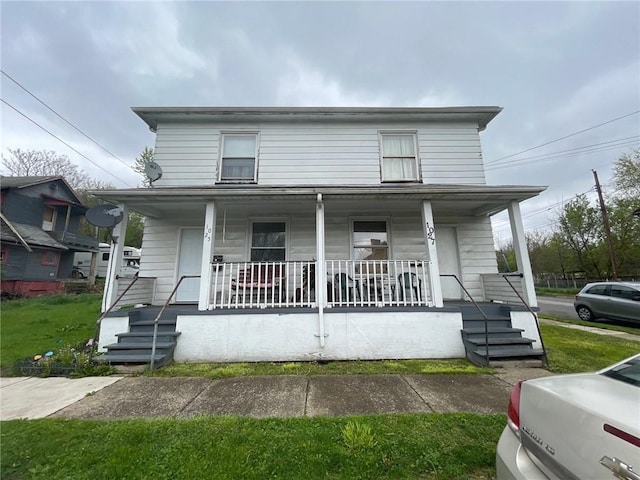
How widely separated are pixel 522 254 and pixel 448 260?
5.50ft

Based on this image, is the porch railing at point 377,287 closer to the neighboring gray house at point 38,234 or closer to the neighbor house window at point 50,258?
the neighboring gray house at point 38,234

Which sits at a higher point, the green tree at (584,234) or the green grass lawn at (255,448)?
the green tree at (584,234)

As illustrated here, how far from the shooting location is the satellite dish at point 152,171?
6.76 meters

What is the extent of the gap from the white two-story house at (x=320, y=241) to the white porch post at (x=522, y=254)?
1.2 inches

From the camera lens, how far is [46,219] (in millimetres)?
18141

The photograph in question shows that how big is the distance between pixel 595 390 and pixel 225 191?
556 cm

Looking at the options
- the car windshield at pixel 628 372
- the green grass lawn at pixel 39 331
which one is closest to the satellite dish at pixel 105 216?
the green grass lawn at pixel 39 331

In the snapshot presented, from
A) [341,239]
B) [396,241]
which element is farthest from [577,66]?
[341,239]

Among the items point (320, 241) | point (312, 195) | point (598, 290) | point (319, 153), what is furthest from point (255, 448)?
point (598, 290)

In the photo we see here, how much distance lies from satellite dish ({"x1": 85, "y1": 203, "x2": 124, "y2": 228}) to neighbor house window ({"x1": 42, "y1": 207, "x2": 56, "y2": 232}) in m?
18.9

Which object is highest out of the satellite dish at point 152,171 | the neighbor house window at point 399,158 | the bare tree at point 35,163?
the bare tree at point 35,163

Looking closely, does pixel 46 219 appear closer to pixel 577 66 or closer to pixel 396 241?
pixel 396 241

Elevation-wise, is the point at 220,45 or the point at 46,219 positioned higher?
the point at 220,45

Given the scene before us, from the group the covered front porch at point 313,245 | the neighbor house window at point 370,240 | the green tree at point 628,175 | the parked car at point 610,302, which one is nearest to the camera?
the covered front porch at point 313,245
